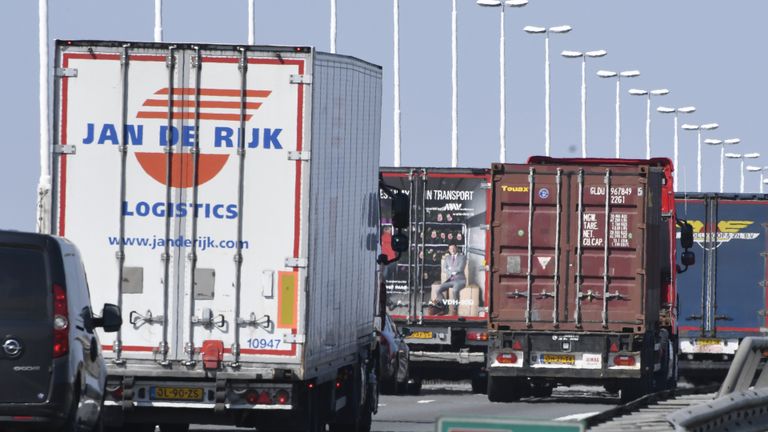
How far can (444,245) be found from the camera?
110 feet

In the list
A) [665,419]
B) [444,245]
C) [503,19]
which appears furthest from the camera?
[503,19]

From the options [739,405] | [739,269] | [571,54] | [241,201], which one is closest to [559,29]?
[571,54]

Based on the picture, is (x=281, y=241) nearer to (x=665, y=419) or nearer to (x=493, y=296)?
(x=665, y=419)

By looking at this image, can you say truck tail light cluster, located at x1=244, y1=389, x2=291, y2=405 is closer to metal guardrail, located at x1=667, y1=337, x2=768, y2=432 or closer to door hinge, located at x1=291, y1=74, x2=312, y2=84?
door hinge, located at x1=291, y1=74, x2=312, y2=84

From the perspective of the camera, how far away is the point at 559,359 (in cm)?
2980

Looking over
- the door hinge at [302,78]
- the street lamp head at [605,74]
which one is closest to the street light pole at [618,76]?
the street lamp head at [605,74]

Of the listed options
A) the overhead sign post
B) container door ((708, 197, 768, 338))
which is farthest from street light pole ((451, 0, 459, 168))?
the overhead sign post

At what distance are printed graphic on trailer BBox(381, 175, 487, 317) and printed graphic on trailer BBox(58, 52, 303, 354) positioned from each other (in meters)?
15.6

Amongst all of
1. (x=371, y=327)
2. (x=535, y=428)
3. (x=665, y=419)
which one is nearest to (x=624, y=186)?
(x=371, y=327)

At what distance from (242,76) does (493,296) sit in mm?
12611

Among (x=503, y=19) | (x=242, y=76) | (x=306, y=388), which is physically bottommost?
(x=306, y=388)

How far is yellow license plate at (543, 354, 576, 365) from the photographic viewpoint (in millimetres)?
29750

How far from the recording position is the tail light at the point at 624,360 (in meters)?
29.6

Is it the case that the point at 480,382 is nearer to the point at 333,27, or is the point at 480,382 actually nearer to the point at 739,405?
the point at 333,27
